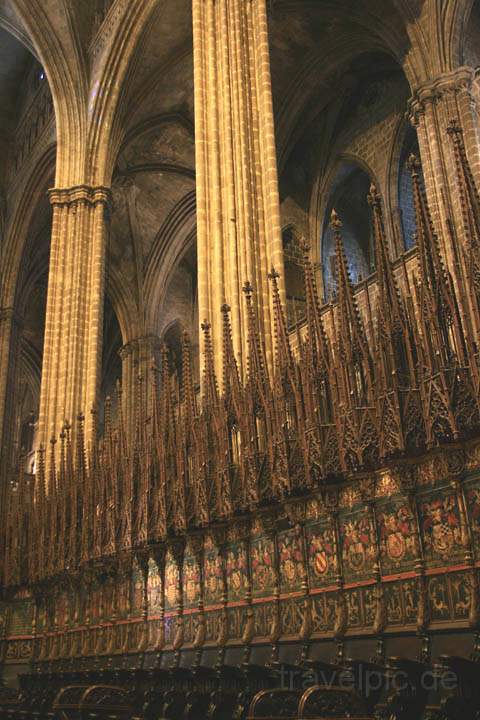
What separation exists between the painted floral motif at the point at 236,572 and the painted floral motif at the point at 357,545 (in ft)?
4.46


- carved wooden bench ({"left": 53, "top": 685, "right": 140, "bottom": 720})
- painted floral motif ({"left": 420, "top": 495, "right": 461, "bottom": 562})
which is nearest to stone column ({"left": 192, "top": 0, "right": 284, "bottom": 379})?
painted floral motif ({"left": 420, "top": 495, "right": 461, "bottom": 562})

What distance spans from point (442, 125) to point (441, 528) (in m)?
9.59

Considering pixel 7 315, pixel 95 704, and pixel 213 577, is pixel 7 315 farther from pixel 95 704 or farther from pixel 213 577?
pixel 95 704

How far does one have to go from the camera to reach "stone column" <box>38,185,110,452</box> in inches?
557

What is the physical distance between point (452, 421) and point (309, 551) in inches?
76.5

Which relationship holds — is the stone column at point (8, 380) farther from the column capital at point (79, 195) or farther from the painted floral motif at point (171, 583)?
the painted floral motif at point (171, 583)

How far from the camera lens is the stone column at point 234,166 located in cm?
892

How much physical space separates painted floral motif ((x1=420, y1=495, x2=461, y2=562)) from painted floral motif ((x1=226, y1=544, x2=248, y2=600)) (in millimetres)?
2216

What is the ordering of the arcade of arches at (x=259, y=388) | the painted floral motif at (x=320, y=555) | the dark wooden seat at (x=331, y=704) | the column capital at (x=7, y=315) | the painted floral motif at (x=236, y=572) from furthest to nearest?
the column capital at (x=7, y=315)
the painted floral motif at (x=236, y=572)
the painted floral motif at (x=320, y=555)
the arcade of arches at (x=259, y=388)
the dark wooden seat at (x=331, y=704)

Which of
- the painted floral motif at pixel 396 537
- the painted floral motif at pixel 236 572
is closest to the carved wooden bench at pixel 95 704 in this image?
the painted floral motif at pixel 236 572

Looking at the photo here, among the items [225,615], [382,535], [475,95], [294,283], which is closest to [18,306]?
[294,283]

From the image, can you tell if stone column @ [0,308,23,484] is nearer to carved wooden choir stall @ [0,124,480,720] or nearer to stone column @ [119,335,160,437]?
stone column @ [119,335,160,437]

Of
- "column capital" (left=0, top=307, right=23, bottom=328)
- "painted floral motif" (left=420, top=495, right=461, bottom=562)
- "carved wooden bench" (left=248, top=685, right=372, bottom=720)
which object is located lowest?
"carved wooden bench" (left=248, top=685, right=372, bottom=720)

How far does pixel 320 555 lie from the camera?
6109 millimetres
